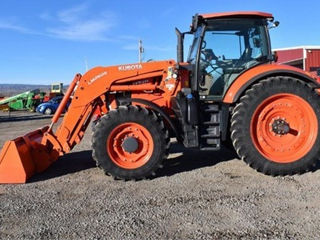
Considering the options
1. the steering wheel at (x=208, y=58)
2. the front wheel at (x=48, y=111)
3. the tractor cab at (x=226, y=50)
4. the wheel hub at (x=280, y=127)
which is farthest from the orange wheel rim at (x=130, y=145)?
the front wheel at (x=48, y=111)

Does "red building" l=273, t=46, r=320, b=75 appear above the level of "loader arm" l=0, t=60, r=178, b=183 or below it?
above

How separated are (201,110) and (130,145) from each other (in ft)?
4.18

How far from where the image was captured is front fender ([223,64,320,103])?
6.07 meters

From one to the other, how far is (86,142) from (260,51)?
5320 mm

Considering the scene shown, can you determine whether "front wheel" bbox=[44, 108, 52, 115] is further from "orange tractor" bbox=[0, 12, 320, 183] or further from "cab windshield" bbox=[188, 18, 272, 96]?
"cab windshield" bbox=[188, 18, 272, 96]

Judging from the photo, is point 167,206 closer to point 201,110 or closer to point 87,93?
point 201,110

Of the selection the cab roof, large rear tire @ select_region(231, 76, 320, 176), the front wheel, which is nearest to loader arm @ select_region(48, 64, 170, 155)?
the cab roof

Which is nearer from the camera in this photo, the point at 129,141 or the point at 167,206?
the point at 167,206

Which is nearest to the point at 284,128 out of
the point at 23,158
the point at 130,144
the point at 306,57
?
the point at 130,144

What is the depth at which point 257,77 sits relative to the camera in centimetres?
606

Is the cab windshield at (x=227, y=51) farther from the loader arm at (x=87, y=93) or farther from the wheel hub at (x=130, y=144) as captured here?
the wheel hub at (x=130, y=144)

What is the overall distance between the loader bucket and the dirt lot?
163 mm

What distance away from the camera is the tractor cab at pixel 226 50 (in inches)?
255

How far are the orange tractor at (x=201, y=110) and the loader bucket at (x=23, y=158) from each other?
0.02 m
